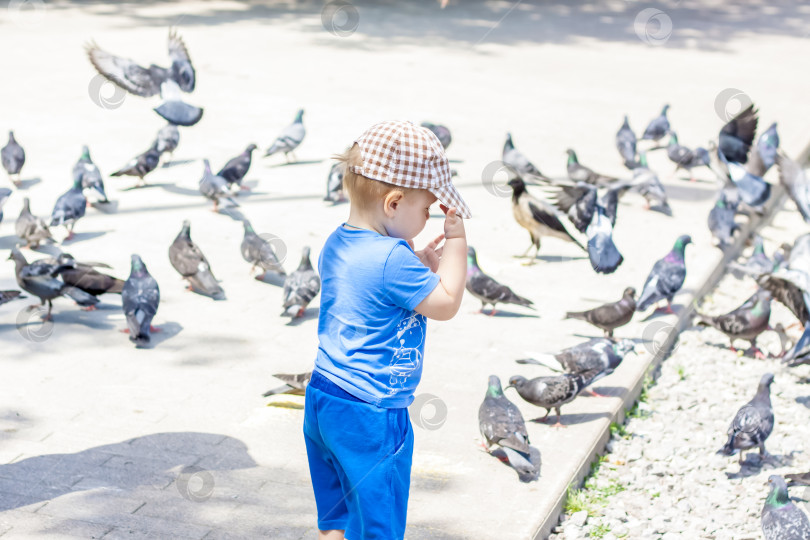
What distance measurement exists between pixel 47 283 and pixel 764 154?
807 cm

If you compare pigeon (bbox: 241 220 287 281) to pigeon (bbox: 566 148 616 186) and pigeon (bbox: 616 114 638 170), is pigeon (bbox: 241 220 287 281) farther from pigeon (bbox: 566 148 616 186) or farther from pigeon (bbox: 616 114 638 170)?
pigeon (bbox: 616 114 638 170)

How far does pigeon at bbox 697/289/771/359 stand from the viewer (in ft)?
22.4

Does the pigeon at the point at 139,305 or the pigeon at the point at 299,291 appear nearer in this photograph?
the pigeon at the point at 139,305

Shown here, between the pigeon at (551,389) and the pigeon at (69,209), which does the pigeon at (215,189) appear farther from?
the pigeon at (551,389)

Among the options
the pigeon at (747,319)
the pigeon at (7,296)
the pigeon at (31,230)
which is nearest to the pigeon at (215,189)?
the pigeon at (31,230)

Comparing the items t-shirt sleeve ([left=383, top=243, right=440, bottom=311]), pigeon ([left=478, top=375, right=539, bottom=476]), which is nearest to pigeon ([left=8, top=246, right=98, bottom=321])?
pigeon ([left=478, top=375, right=539, bottom=476])

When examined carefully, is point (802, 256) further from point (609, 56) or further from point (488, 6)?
point (488, 6)

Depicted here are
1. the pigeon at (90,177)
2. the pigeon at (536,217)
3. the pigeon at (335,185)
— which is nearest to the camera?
the pigeon at (536,217)

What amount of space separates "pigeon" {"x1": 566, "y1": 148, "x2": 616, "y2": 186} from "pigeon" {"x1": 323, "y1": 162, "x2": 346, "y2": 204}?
8.29 ft

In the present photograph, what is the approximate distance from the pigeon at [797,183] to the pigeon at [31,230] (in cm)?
670

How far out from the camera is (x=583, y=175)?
32.1 feet

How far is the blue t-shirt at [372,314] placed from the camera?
2822 millimetres

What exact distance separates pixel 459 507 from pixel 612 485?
3.75 ft

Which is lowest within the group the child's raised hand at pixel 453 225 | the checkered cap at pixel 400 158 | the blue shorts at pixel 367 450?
the blue shorts at pixel 367 450
